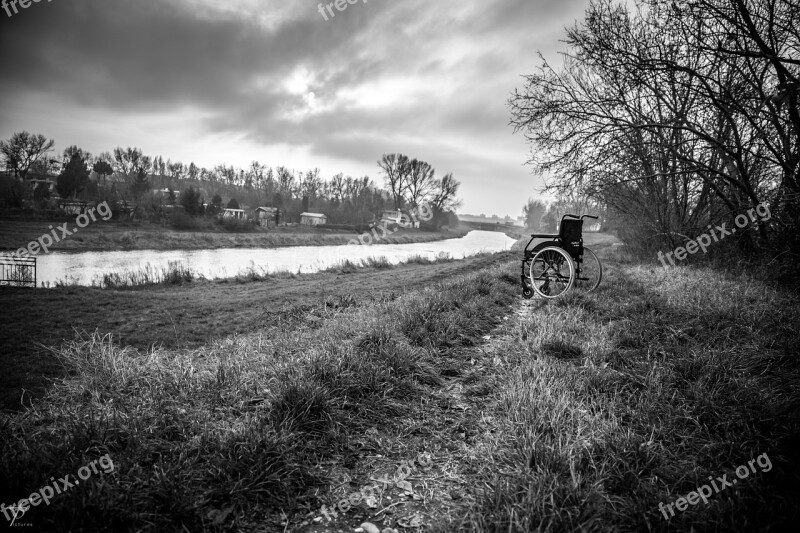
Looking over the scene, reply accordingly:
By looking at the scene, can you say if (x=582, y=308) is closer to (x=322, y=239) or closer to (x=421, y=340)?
(x=421, y=340)

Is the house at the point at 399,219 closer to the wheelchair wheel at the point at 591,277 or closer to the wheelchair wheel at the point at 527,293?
the wheelchair wheel at the point at 591,277

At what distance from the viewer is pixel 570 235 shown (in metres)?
6.67

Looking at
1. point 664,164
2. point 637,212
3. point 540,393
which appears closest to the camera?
point 540,393

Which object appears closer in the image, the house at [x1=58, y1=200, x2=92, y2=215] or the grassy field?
the grassy field

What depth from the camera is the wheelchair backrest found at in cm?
660

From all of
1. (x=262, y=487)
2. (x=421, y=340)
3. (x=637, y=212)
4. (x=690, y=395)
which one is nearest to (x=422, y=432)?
(x=262, y=487)

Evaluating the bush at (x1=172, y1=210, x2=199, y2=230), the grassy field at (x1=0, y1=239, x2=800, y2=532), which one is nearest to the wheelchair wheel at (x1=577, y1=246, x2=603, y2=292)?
the grassy field at (x1=0, y1=239, x2=800, y2=532)

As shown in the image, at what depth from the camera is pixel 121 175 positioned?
66062mm

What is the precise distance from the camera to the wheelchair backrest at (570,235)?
21.7ft

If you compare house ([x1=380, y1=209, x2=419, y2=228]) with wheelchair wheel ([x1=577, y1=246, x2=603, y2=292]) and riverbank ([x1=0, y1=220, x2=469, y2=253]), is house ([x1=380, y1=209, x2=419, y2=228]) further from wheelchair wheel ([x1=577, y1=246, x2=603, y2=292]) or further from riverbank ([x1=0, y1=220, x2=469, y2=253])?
wheelchair wheel ([x1=577, y1=246, x2=603, y2=292])

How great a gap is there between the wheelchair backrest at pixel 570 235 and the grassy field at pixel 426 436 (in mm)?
2688

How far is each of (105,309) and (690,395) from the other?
51.6ft

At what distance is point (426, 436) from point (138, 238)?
37698 millimetres

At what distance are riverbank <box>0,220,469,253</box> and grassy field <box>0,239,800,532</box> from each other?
3224 cm
